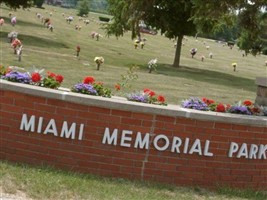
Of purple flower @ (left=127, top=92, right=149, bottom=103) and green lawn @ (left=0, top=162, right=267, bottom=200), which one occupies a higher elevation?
purple flower @ (left=127, top=92, right=149, bottom=103)

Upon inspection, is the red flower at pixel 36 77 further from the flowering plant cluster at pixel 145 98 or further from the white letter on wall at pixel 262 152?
the white letter on wall at pixel 262 152

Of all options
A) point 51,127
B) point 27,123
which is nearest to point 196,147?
point 51,127

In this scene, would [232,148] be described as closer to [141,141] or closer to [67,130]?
[141,141]

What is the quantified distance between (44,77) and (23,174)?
1.50m

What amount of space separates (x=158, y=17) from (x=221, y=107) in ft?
95.3

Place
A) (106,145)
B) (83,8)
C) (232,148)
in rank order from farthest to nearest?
(83,8) < (232,148) < (106,145)

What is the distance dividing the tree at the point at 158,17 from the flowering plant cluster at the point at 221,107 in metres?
25.9

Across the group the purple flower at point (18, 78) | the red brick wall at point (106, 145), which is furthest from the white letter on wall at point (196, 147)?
the purple flower at point (18, 78)

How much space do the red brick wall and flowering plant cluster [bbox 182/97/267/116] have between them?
1.17ft

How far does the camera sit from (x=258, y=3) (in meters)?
22.5

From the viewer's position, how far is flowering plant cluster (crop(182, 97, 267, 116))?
729 cm

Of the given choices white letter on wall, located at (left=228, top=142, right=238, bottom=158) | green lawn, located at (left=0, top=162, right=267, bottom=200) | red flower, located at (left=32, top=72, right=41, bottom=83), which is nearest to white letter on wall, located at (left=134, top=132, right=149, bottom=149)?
green lawn, located at (left=0, top=162, right=267, bottom=200)

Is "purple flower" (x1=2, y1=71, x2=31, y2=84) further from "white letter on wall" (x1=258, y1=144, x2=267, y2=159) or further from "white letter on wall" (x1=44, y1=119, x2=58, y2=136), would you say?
"white letter on wall" (x1=258, y1=144, x2=267, y2=159)

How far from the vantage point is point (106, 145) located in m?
6.82
